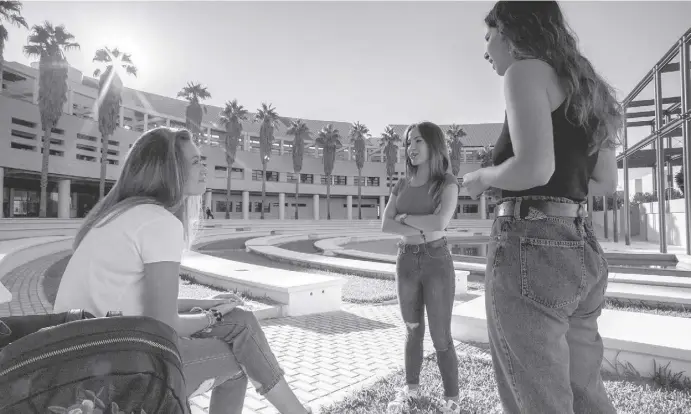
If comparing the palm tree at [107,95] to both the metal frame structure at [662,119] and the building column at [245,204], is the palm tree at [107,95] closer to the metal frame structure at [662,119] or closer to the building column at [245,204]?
the building column at [245,204]

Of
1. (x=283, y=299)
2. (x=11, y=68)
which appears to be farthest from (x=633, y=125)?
(x=11, y=68)

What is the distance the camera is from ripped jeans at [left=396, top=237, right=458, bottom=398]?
2.78 meters

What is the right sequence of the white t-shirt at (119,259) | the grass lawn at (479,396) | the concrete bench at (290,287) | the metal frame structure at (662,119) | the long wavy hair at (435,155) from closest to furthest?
the white t-shirt at (119,259)
the grass lawn at (479,396)
the long wavy hair at (435,155)
the concrete bench at (290,287)
the metal frame structure at (662,119)

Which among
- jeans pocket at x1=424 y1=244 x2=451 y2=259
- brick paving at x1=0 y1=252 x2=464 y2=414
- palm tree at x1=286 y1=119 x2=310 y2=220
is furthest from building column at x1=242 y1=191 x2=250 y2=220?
jeans pocket at x1=424 y1=244 x2=451 y2=259

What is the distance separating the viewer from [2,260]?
25.8ft

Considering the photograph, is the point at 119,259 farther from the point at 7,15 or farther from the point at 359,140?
the point at 359,140

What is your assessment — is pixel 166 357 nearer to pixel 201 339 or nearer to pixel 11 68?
pixel 201 339

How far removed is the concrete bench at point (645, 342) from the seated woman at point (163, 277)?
3.10 metres

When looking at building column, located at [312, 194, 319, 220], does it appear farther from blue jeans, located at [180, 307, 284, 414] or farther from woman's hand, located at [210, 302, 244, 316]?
blue jeans, located at [180, 307, 284, 414]

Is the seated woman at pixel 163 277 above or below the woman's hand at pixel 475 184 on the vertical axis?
below

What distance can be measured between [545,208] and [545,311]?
0.38 metres

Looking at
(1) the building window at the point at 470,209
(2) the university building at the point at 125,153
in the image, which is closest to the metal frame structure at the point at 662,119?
(2) the university building at the point at 125,153

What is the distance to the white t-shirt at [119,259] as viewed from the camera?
5.83 feet

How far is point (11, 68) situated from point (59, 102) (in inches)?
268
